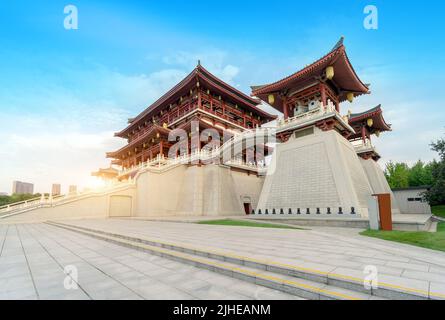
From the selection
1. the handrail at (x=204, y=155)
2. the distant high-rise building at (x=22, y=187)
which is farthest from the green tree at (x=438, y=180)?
the distant high-rise building at (x=22, y=187)

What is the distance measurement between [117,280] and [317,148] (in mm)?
14822

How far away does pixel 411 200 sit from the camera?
22344mm

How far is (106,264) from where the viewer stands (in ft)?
16.1

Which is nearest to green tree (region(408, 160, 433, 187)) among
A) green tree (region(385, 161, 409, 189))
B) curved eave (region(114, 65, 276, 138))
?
green tree (region(385, 161, 409, 189))

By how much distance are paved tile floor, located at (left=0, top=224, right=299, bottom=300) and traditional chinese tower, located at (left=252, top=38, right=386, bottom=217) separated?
11364 millimetres

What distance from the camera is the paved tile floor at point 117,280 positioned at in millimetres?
3219

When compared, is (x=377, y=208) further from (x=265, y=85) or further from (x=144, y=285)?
(x=265, y=85)

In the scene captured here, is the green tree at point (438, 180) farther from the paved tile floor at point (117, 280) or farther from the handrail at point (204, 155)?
the paved tile floor at point (117, 280)

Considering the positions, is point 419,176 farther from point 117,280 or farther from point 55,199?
point 55,199

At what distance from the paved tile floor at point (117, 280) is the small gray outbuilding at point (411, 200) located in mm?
25964

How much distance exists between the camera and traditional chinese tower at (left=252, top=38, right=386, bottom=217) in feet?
45.5

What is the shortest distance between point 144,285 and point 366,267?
3801 millimetres

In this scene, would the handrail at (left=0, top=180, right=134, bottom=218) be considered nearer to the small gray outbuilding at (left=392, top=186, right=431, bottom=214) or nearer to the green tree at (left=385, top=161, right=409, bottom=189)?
the small gray outbuilding at (left=392, top=186, right=431, bottom=214)
